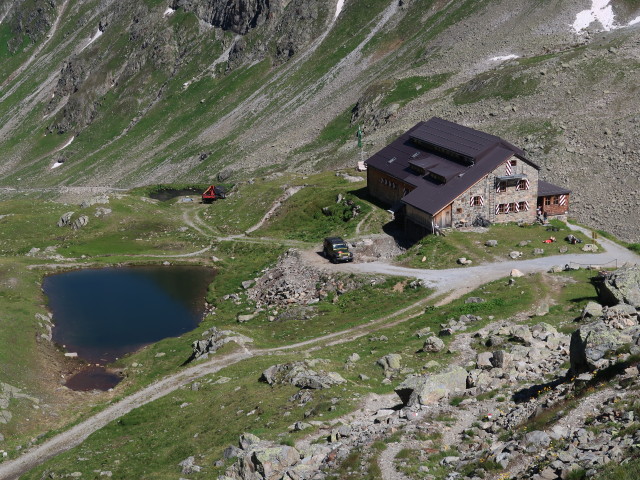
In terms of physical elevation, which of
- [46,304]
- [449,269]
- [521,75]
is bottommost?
[46,304]

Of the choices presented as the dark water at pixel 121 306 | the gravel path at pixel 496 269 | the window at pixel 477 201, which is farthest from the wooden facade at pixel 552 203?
the dark water at pixel 121 306

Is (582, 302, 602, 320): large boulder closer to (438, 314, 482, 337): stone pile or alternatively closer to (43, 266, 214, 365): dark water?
(438, 314, 482, 337): stone pile

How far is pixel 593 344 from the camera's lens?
1373 inches

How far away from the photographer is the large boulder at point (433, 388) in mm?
38719

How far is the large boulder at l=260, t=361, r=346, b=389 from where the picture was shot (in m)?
46.7

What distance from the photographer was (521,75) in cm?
13038

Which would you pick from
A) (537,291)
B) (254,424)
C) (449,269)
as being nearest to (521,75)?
(449,269)

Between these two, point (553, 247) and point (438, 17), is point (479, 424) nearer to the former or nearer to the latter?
point (553, 247)

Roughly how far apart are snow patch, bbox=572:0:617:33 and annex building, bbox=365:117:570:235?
6346cm

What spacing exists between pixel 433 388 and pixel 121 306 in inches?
2236

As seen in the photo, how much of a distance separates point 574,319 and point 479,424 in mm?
20624

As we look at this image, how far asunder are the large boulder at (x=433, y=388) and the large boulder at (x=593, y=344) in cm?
609

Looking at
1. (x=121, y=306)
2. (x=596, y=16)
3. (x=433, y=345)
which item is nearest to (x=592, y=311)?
(x=433, y=345)

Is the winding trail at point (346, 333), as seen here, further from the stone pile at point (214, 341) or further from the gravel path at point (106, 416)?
the stone pile at point (214, 341)
